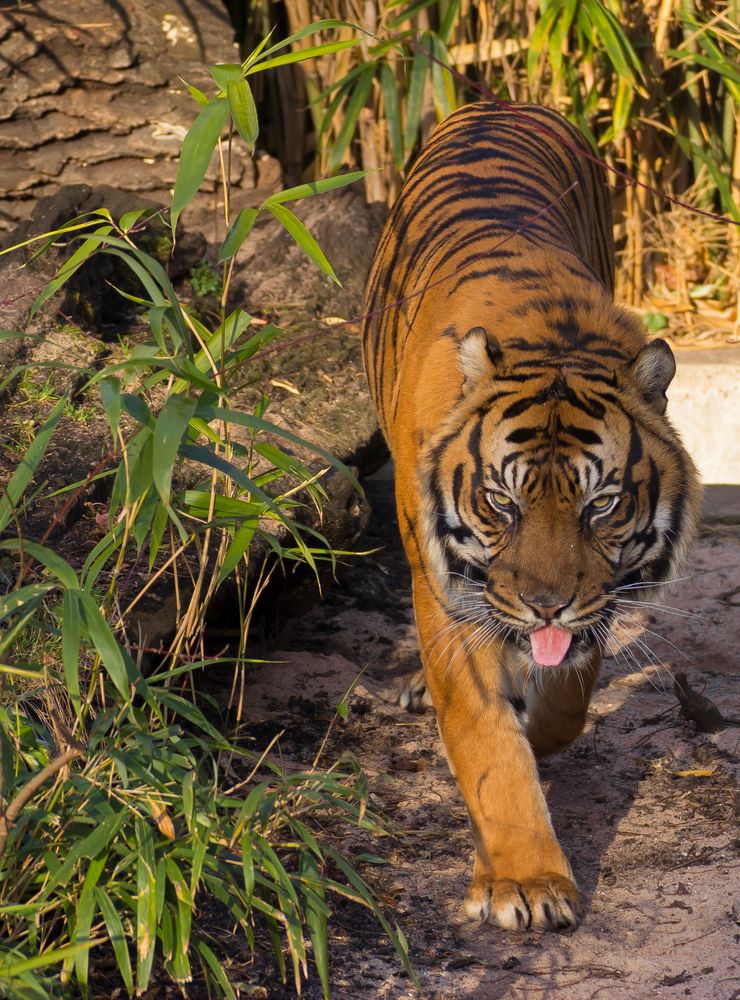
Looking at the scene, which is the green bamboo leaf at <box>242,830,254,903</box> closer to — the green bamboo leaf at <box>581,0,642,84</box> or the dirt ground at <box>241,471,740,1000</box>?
the dirt ground at <box>241,471,740,1000</box>

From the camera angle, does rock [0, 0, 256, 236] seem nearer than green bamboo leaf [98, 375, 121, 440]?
No

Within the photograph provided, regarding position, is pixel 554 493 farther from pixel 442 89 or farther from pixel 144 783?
pixel 442 89

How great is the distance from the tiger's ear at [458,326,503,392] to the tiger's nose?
45 cm

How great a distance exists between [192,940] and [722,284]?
17.3 feet

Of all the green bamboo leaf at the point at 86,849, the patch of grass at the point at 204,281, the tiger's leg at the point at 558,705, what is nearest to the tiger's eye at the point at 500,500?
the tiger's leg at the point at 558,705

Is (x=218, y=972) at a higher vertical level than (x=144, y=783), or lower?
lower

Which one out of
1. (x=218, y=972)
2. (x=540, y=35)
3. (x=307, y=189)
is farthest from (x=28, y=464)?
(x=540, y=35)

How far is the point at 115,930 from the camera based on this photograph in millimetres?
1646

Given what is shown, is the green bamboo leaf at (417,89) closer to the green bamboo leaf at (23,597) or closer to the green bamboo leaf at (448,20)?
the green bamboo leaf at (448,20)

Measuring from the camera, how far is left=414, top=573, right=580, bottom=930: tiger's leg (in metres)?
2.26

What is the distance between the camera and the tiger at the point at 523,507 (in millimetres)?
2283

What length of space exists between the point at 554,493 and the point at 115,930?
1.09m

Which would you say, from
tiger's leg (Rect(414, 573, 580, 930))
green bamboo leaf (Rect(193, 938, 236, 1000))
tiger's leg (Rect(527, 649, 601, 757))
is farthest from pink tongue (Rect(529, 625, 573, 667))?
green bamboo leaf (Rect(193, 938, 236, 1000))

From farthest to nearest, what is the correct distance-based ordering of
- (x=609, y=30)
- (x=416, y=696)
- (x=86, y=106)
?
(x=609, y=30) < (x=86, y=106) < (x=416, y=696)
